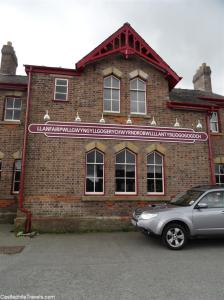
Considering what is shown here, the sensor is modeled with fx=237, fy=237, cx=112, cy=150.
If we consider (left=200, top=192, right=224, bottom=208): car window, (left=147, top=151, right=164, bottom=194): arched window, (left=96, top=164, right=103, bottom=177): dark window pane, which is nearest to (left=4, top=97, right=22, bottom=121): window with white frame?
(left=96, top=164, right=103, bottom=177): dark window pane

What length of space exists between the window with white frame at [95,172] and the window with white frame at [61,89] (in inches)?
112

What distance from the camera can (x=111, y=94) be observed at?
37.0 ft

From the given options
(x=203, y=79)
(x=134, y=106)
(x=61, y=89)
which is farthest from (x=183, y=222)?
(x=203, y=79)

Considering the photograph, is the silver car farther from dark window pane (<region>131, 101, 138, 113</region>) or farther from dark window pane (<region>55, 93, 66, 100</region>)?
dark window pane (<region>55, 93, 66, 100</region>)

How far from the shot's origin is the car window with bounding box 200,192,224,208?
24.4 feet

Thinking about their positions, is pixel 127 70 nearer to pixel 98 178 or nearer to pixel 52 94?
pixel 52 94

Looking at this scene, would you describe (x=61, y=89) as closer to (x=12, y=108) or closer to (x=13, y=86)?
(x=13, y=86)

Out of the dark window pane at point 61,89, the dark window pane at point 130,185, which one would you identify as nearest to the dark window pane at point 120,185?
the dark window pane at point 130,185

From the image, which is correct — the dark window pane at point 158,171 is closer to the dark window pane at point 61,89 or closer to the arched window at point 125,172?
the arched window at point 125,172

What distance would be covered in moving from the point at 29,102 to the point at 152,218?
7153 millimetres

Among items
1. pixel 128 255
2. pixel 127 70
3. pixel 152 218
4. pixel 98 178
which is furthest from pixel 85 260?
pixel 127 70

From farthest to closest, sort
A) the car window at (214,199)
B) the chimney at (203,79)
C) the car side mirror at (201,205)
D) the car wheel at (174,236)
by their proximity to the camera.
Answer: the chimney at (203,79)
the car window at (214,199)
the car side mirror at (201,205)
the car wheel at (174,236)

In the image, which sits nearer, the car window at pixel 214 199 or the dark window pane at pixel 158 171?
the car window at pixel 214 199

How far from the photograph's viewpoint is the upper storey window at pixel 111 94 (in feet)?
36.5
